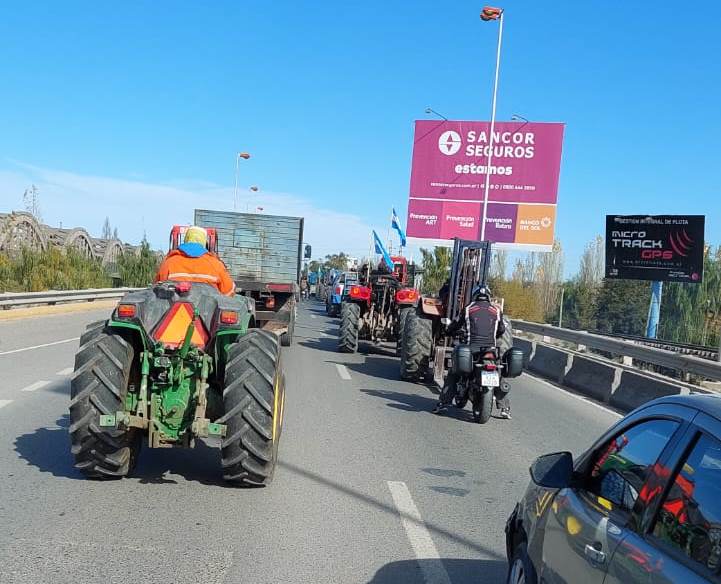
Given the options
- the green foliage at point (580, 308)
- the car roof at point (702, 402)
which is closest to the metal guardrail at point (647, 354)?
the car roof at point (702, 402)

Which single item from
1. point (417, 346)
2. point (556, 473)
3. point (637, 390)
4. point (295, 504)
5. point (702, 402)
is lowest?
point (295, 504)

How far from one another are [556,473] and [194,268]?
437 centimetres

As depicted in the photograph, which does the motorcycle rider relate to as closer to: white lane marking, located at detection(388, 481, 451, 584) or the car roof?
white lane marking, located at detection(388, 481, 451, 584)

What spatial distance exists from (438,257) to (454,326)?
31.7m

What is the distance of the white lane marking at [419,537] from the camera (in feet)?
15.8

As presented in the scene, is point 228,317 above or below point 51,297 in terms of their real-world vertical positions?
above

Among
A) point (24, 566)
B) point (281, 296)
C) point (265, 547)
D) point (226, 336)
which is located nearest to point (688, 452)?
point (265, 547)

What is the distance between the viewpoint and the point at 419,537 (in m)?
5.49

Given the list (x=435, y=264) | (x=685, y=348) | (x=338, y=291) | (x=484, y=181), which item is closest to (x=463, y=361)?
(x=685, y=348)

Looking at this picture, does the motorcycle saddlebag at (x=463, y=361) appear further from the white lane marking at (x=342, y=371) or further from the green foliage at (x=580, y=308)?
the green foliage at (x=580, y=308)

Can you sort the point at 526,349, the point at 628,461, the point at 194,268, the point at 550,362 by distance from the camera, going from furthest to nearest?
1. the point at 526,349
2. the point at 550,362
3. the point at 194,268
4. the point at 628,461

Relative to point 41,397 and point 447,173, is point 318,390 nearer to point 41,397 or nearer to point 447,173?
point 41,397

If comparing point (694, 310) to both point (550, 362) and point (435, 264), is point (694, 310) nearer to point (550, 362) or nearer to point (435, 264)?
point (550, 362)

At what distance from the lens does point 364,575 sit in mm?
4715
